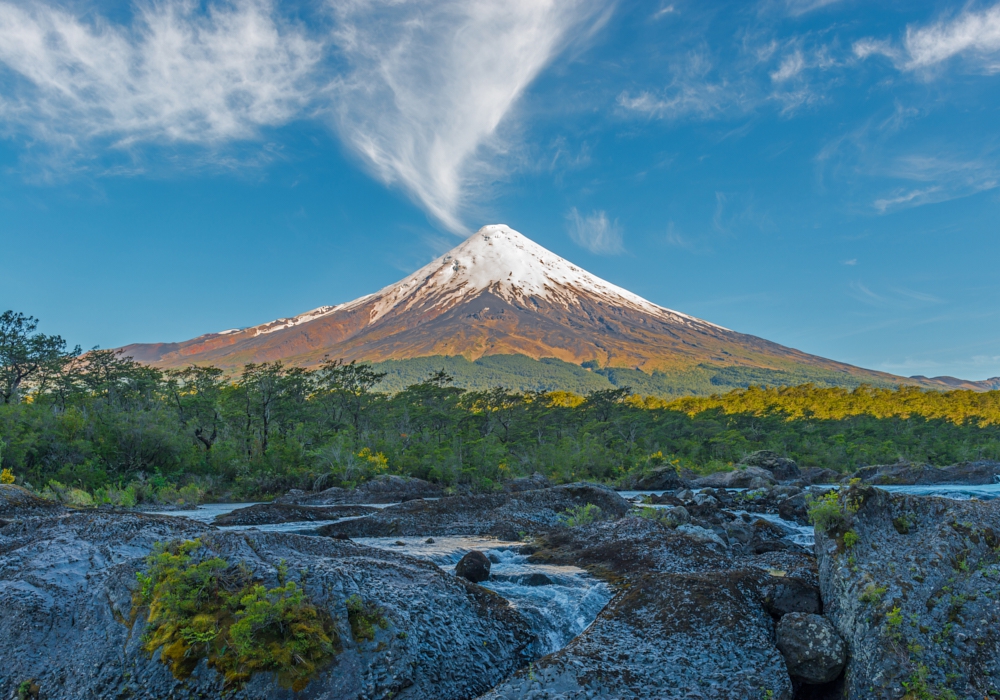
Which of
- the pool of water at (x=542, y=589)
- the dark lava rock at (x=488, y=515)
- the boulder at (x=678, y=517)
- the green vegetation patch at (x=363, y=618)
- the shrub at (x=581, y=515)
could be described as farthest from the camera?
the shrub at (x=581, y=515)

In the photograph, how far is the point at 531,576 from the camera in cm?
970

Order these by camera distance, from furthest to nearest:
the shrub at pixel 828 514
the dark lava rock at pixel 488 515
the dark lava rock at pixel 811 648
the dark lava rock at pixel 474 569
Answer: the dark lava rock at pixel 488 515 → the dark lava rock at pixel 474 569 → the shrub at pixel 828 514 → the dark lava rock at pixel 811 648

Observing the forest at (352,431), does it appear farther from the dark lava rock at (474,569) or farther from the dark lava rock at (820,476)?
the dark lava rock at (474,569)

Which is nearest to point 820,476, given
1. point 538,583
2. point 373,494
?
point 373,494

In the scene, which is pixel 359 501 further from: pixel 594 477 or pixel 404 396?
pixel 404 396

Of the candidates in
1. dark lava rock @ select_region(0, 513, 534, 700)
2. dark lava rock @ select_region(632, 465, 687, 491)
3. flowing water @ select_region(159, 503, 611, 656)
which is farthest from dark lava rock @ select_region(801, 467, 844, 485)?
dark lava rock @ select_region(0, 513, 534, 700)

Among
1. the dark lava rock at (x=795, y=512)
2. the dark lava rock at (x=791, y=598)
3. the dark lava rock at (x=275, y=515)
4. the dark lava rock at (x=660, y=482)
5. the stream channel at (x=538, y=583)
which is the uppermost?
the dark lava rock at (x=791, y=598)

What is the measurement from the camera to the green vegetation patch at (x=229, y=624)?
5559 mm

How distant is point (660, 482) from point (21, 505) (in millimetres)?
32685

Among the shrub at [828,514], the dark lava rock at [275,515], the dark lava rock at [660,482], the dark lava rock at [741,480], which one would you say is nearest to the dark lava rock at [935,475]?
the dark lava rock at [741,480]

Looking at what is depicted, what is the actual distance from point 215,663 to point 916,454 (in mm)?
65843

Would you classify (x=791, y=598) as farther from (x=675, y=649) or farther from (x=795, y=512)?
(x=795, y=512)

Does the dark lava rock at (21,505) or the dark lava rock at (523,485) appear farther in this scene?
the dark lava rock at (523,485)

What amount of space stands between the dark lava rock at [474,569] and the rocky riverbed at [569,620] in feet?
2.59
